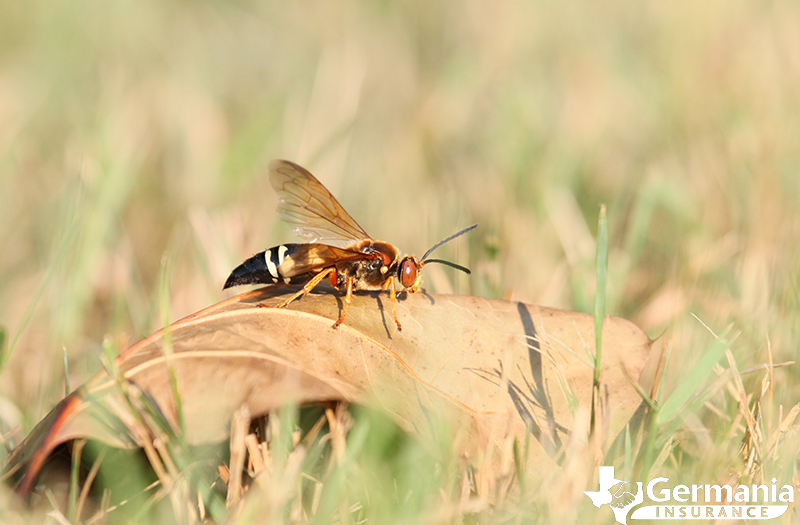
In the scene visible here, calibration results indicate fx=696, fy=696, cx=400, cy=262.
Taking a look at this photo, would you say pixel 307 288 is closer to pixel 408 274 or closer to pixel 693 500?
pixel 408 274

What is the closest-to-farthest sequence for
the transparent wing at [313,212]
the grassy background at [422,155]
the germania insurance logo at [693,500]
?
the germania insurance logo at [693,500]
the transparent wing at [313,212]
the grassy background at [422,155]

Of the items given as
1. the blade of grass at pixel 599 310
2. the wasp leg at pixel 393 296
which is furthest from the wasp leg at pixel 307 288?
the blade of grass at pixel 599 310

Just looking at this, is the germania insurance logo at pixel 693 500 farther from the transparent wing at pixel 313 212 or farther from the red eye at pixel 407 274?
the transparent wing at pixel 313 212

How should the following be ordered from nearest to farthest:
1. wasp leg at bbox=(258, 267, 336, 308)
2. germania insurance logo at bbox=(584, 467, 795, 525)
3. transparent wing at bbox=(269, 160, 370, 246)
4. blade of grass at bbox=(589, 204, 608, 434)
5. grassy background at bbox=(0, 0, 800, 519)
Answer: germania insurance logo at bbox=(584, 467, 795, 525)
blade of grass at bbox=(589, 204, 608, 434)
wasp leg at bbox=(258, 267, 336, 308)
transparent wing at bbox=(269, 160, 370, 246)
grassy background at bbox=(0, 0, 800, 519)

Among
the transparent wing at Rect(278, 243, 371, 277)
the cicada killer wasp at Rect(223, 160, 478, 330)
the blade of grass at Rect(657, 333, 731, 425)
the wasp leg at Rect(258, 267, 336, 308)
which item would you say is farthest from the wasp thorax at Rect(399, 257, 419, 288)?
the blade of grass at Rect(657, 333, 731, 425)

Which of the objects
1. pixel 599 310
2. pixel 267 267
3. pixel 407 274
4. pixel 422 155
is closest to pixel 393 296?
pixel 407 274

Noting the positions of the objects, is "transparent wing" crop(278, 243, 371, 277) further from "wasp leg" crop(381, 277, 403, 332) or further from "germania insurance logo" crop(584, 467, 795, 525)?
"germania insurance logo" crop(584, 467, 795, 525)

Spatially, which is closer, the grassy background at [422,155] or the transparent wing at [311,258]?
the transparent wing at [311,258]

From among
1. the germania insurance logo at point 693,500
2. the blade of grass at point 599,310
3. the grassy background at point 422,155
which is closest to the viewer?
the germania insurance logo at point 693,500
